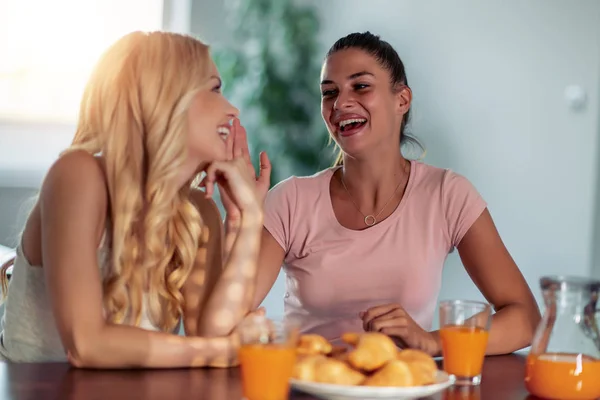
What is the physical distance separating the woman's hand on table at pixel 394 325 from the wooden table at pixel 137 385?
205 mm

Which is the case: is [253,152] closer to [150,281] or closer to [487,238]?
[487,238]

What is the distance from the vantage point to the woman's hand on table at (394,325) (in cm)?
154

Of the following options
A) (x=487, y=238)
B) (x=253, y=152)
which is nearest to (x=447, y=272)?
(x=253, y=152)

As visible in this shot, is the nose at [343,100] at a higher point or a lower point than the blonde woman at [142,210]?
higher

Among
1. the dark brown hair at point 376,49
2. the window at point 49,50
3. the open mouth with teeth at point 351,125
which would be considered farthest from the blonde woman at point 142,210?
the window at point 49,50

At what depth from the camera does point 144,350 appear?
4.32ft

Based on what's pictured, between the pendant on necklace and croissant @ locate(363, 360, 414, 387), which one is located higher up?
the pendant on necklace

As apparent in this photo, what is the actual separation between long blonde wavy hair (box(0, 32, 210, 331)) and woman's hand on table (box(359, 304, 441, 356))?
376mm

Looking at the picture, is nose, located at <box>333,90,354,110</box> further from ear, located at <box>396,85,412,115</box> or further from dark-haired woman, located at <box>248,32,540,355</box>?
ear, located at <box>396,85,412,115</box>

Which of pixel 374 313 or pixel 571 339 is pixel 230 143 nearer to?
pixel 374 313

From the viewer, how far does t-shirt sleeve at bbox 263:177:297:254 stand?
2109 millimetres

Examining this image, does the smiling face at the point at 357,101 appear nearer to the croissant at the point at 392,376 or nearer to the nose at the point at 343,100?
the nose at the point at 343,100

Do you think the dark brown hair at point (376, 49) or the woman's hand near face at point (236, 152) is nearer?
the woman's hand near face at point (236, 152)

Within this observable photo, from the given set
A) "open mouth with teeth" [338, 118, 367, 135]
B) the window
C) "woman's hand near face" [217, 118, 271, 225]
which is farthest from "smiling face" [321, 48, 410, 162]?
the window
